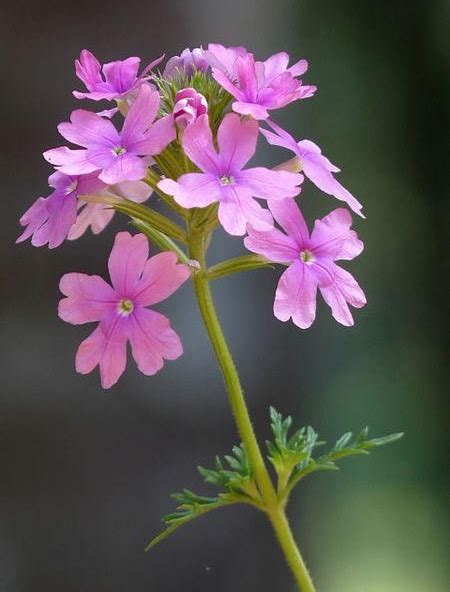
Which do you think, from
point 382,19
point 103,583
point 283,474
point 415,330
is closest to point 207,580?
point 103,583

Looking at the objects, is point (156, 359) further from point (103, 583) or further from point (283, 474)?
point (103, 583)

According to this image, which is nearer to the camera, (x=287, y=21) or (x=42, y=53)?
(x=42, y=53)

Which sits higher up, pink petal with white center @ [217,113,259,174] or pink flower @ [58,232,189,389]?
pink petal with white center @ [217,113,259,174]

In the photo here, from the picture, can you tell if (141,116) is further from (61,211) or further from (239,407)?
(239,407)

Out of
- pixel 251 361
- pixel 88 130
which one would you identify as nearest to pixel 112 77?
pixel 88 130

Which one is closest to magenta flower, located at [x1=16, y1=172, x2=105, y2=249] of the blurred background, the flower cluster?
the flower cluster

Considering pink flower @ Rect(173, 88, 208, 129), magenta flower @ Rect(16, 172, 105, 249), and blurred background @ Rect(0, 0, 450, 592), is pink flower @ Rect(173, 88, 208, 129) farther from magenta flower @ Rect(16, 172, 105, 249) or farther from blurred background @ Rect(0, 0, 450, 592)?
blurred background @ Rect(0, 0, 450, 592)
